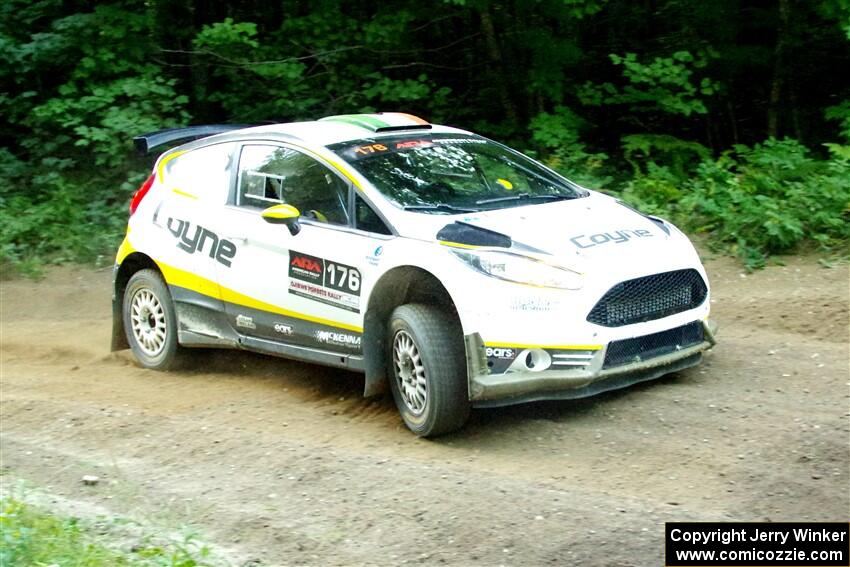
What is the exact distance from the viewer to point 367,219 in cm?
700

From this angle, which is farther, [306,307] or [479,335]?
[306,307]

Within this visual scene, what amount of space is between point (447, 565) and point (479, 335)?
1680mm

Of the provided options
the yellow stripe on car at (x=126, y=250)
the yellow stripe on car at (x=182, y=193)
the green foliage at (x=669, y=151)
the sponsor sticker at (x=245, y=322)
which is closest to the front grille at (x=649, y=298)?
the sponsor sticker at (x=245, y=322)

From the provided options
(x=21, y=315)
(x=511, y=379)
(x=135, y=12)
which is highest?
(x=135, y=12)

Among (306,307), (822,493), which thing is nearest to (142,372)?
(306,307)

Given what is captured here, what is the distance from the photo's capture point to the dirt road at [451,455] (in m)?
5.18

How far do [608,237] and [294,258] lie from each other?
203 centimetres

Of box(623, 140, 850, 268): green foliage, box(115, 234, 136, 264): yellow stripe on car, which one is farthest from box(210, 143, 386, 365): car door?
box(623, 140, 850, 268): green foliage

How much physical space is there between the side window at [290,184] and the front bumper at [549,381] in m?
1.46

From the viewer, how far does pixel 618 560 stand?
188 inches

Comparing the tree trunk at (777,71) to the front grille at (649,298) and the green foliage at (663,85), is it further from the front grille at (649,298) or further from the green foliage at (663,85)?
the front grille at (649,298)

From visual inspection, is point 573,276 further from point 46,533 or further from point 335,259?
point 46,533

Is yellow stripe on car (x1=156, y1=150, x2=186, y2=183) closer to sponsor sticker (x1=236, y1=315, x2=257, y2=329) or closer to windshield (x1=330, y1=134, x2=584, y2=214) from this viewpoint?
sponsor sticker (x1=236, y1=315, x2=257, y2=329)

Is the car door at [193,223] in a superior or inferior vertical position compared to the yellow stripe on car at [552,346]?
superior
